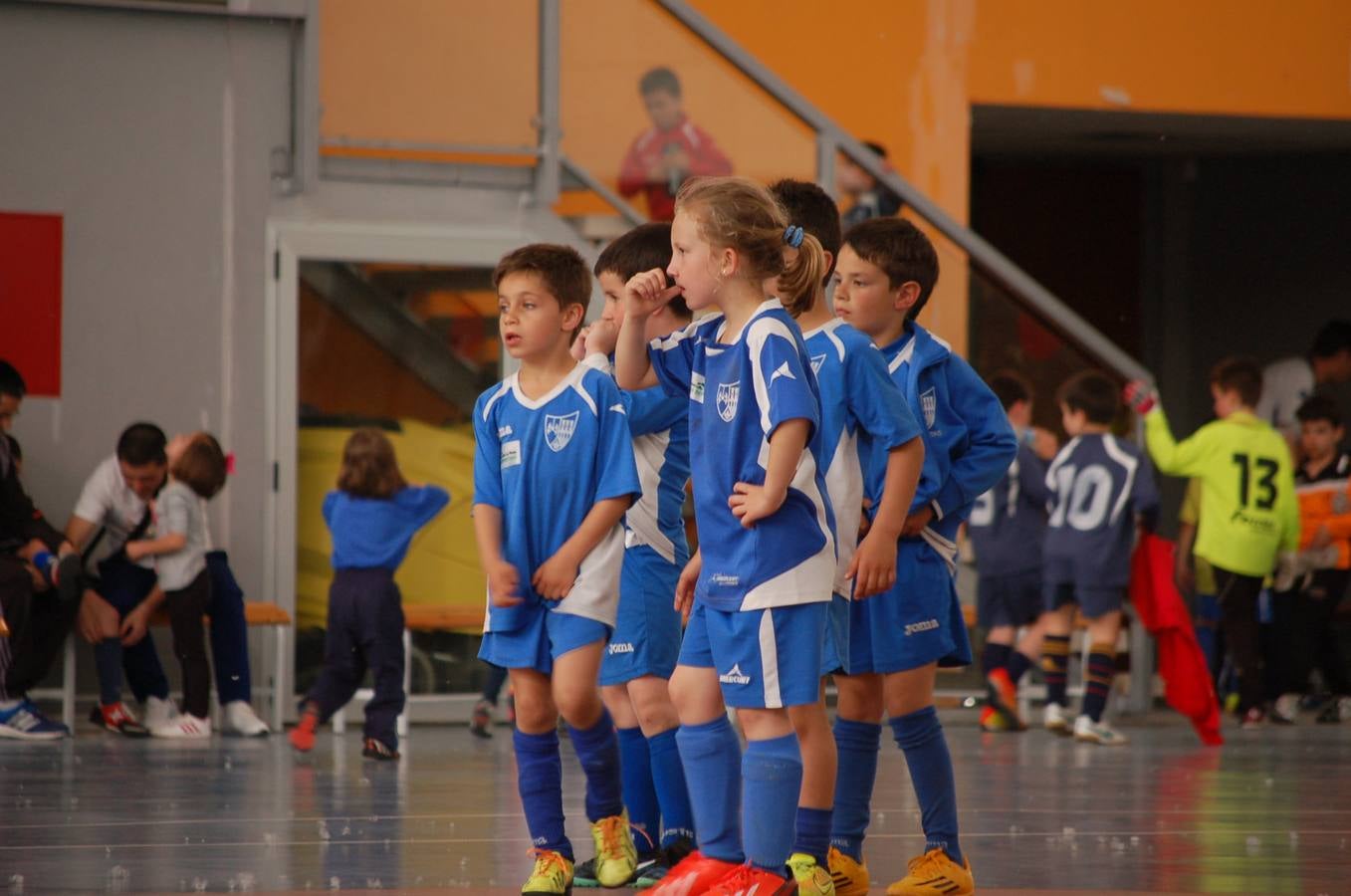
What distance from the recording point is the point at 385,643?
9352 millimetres

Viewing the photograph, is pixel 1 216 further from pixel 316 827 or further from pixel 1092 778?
pixel 1092 778

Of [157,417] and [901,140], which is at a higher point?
[901,140]

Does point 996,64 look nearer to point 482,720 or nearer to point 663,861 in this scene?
point 482,720

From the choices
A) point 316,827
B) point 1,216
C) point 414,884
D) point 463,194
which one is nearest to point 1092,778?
point 316,827

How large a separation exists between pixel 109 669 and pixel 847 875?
6181mm

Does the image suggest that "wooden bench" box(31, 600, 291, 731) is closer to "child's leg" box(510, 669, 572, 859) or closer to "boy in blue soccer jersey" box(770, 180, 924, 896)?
"child's leg" box(510, 669, 572, 859)

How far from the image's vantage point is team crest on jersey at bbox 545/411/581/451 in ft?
16.1

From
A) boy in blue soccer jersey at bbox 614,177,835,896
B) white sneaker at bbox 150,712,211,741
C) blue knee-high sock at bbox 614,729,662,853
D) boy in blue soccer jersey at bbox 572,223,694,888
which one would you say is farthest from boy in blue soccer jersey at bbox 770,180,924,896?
white sneaker at bbox 150,712,211,741

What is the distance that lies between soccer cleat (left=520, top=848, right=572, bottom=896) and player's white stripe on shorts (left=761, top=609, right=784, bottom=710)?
0.81 meters

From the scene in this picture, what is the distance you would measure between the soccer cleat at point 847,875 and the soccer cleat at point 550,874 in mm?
616

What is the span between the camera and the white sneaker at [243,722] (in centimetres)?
1010

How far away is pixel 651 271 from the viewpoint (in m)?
4.63

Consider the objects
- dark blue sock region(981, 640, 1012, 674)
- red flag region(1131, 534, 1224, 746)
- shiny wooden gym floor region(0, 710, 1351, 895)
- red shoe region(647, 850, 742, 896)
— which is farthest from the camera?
dark blue sock region(981, 640, 1012, 674)

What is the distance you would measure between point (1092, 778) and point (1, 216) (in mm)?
6220
